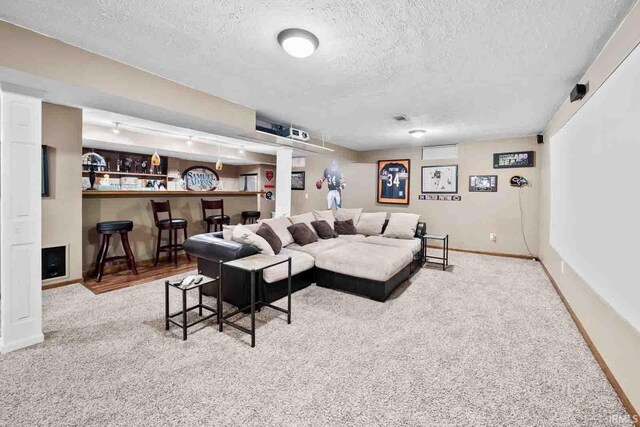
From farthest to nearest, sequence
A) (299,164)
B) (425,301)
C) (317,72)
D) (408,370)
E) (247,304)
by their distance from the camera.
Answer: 1. (299,164)
2. (425,301)
3. (247,304)
4. (317,72)
5. (408,370)

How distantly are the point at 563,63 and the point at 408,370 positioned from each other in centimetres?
289

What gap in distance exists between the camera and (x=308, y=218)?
489cm

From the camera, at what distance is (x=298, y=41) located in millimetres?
2066

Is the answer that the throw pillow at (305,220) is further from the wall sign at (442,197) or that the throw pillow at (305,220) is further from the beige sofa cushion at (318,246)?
the wall sign at (442,197)

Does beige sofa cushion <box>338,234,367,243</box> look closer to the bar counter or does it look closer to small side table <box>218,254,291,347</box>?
small side table <box>218,254,291,347</box>

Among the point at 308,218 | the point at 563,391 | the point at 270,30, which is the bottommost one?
the point at 563,391

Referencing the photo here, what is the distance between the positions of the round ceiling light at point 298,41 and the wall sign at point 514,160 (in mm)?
5021

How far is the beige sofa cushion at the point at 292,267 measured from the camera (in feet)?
9.83

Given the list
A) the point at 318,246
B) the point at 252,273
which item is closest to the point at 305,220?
the point at 318,246

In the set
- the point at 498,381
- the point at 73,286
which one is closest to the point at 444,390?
the point at 498,381

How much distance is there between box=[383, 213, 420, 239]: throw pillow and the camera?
4.93m

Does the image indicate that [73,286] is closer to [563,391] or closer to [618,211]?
[563,391]

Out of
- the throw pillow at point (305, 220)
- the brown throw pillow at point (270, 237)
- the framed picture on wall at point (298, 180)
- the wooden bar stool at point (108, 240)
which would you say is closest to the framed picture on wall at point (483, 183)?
the throw pillow at point (305, 220)

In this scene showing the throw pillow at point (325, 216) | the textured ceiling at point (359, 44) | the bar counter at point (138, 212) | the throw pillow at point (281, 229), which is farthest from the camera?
the throw pillow at point (325, 216)
